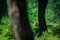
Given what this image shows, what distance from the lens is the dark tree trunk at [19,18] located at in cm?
410

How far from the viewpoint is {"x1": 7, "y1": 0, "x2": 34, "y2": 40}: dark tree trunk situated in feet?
13.4

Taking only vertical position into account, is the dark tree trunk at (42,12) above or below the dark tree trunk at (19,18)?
below

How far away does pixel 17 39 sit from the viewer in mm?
4301

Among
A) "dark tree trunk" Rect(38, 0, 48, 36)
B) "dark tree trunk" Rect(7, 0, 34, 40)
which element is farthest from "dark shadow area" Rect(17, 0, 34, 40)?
"dark tree trunk" Rect(38, 0, 48, 36)

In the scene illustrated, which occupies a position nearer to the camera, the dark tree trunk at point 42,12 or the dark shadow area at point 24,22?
the dark shadow area at point 24,22

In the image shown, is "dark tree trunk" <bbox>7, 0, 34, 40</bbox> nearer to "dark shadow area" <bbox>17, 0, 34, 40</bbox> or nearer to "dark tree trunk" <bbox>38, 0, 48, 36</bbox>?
"dark shadow area" <bbox>17, 0, 34, 40</bbox>

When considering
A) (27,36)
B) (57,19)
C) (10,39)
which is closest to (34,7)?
(57,19)

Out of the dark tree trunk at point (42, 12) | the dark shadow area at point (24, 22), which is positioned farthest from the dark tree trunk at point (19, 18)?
the dark tree trunk at point (42, 12)

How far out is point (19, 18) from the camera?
414 cm

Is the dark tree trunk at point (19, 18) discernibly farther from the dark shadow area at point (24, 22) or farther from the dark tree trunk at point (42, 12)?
the dark tree trunk at point (42, 12)

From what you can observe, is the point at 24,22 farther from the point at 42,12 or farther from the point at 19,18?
the point at 42,12

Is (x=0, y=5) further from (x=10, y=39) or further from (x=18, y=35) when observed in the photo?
(x=18, y=35)

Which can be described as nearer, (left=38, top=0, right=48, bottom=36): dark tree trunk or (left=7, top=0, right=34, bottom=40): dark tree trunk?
(left=7, top=0, right=34, bottom=40): dark tree trunk

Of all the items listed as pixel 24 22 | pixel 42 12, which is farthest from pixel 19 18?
pixel 42 12
